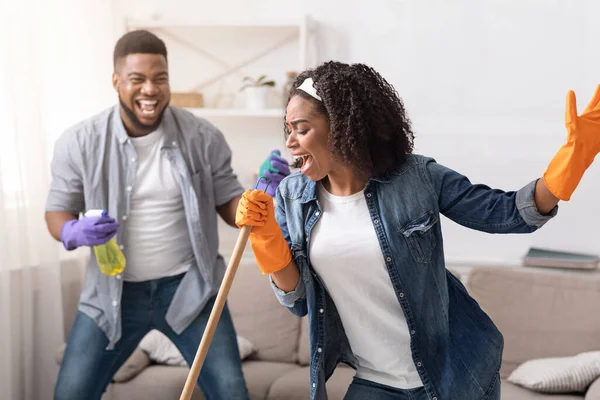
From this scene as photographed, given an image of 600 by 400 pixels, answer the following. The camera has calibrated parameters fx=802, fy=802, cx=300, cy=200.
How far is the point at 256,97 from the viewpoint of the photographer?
144 inches

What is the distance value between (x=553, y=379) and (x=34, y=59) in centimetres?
230

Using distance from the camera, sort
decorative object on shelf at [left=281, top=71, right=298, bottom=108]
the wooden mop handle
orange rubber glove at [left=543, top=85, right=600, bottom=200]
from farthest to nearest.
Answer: decorative object on shelf at [left=281, top=71, right=298, bottom=108]
the wooden mop handle
orange rubber glove at [left=543, top=85, right=600, bottom=200]

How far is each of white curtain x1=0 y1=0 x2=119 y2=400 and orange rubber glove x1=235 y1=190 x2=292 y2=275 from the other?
156cm

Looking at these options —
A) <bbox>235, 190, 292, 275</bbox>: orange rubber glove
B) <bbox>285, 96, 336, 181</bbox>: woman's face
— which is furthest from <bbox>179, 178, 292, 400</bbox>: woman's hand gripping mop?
<bbox>285, 96, 336, 181</bbox>: woman's face

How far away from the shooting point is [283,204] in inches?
75.6

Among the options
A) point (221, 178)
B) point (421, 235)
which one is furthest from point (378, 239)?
point (221, 178)

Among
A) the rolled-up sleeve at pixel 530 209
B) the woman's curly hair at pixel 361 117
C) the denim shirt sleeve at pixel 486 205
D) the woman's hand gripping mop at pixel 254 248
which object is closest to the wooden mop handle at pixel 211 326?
the woman's hand gripping mop at pixel 254 248

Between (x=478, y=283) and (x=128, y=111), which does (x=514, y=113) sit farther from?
(x=128, y=111)

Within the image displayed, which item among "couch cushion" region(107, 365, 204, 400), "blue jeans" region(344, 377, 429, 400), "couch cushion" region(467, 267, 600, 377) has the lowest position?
"couch cushion" region(107, 365, 204, 400)

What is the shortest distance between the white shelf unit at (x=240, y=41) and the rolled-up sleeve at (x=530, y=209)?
6.94 feet

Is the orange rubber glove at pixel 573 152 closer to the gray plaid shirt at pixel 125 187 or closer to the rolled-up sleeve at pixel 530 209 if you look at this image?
the rolled-up sleeve at pixel 530 209

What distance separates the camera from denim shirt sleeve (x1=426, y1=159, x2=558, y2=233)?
5.40 feet

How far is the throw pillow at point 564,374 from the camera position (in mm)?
2822

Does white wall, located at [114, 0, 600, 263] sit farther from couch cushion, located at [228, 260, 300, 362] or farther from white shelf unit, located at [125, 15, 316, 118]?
couch cushion, located at [228, 260, 300, 362]
